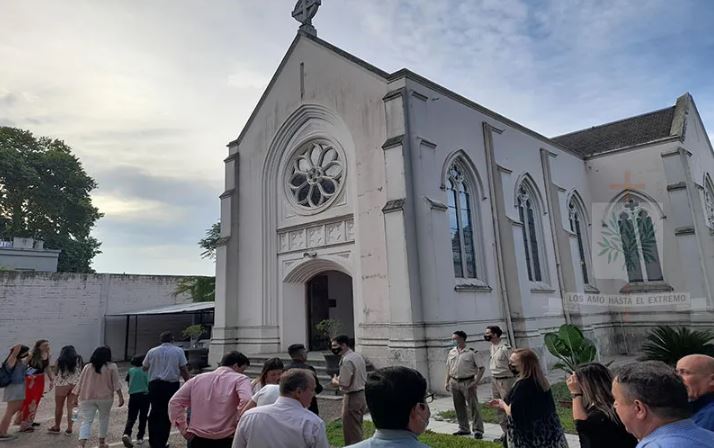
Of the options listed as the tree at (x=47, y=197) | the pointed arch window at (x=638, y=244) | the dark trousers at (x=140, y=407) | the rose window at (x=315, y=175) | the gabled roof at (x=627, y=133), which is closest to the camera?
the dark trousers at (x=140, y=407)

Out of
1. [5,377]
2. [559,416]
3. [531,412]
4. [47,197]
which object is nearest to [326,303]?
[5,377]

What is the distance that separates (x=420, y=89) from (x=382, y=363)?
7.71 metres

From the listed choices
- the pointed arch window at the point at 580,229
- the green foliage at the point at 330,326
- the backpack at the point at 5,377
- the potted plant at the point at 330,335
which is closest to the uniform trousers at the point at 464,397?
the potted plant at the point at 330,335

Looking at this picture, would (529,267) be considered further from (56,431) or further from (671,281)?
(56,431)

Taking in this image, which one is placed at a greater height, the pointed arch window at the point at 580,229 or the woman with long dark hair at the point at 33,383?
the pointed arch window at the point at 580,229

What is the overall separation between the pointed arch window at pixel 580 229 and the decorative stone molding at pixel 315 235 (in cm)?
1131

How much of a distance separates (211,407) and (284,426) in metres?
1.61

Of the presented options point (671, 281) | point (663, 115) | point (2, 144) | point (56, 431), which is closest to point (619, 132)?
point (663, 115)

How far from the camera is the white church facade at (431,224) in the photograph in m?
11.7

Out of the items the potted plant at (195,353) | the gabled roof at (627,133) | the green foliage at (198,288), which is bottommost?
the potted plant at (195,353)

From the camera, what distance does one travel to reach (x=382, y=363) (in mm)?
11383

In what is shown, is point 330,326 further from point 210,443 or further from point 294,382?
point 294,382

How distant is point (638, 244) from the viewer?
1911 cm

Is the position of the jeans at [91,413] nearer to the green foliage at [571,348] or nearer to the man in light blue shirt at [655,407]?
the man in light blue shirt at [655,407]
